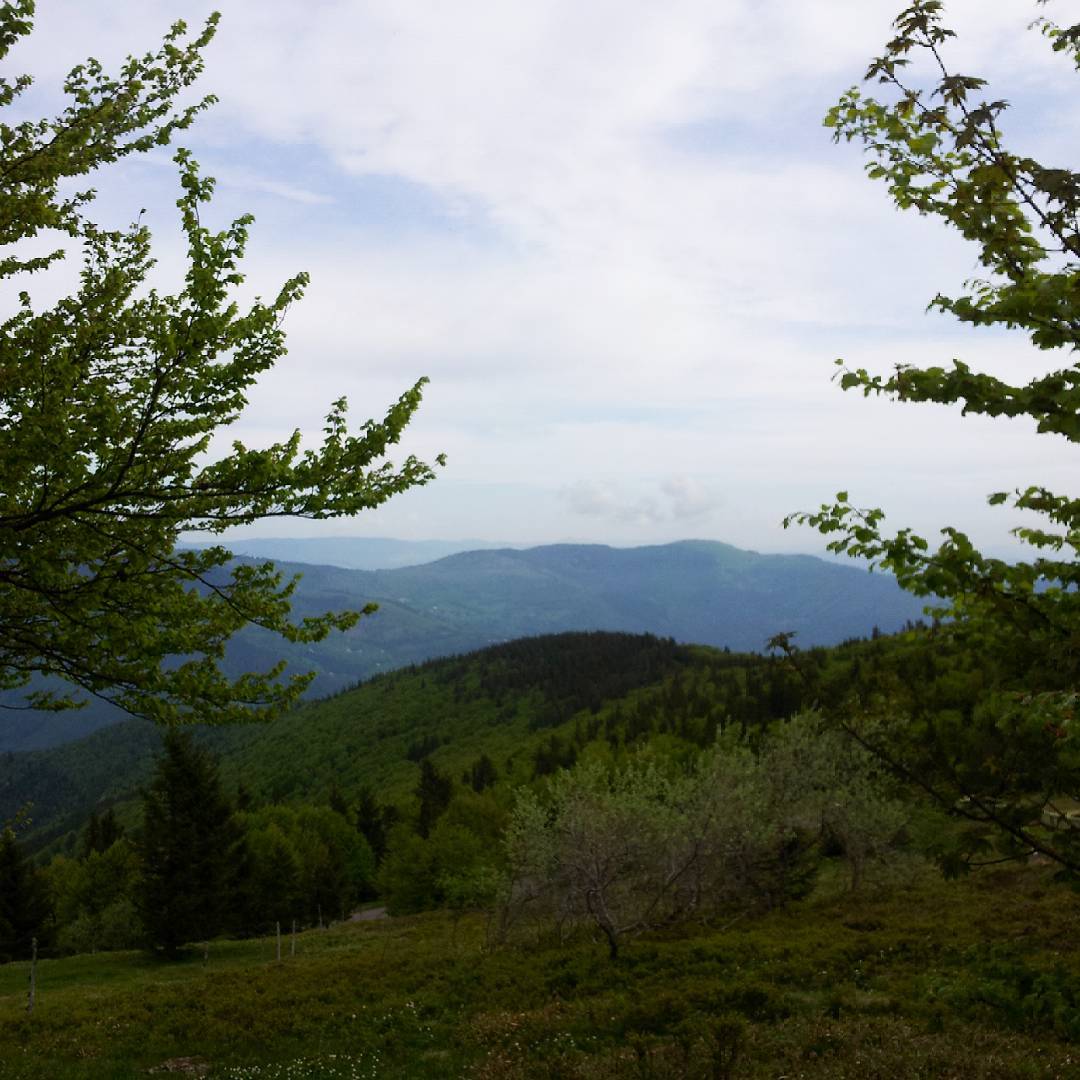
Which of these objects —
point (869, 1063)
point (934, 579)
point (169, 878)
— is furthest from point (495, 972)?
point (169, 878)

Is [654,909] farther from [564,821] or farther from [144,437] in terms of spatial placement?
[144,437]

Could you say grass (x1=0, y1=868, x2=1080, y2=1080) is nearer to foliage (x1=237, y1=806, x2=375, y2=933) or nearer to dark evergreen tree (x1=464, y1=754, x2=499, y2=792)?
foliage (x1=237, y1=806, x2=375, y2=933)

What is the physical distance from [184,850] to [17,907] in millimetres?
19071

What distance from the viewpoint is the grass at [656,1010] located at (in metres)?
13.5

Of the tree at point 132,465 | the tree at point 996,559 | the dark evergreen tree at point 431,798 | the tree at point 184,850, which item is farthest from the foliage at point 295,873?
the tree at point 996,559

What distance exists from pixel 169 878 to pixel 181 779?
238 inches

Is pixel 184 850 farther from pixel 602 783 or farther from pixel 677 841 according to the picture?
pixel 677 841

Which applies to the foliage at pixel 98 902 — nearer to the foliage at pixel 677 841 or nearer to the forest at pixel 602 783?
the forest at pixel 602 783

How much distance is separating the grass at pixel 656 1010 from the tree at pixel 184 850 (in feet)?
50.8

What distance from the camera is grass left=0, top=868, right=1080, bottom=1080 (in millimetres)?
13461

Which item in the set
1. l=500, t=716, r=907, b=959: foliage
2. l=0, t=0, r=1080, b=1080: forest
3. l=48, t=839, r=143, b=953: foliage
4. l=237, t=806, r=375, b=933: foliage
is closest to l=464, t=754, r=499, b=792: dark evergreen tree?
l=237, t=806, r=375, b=933: foliage

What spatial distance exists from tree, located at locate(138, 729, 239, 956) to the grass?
1550cm

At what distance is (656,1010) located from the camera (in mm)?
18219

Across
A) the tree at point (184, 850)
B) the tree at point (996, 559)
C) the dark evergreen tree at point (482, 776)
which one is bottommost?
the dark evergreen tree at point (482, 776)
